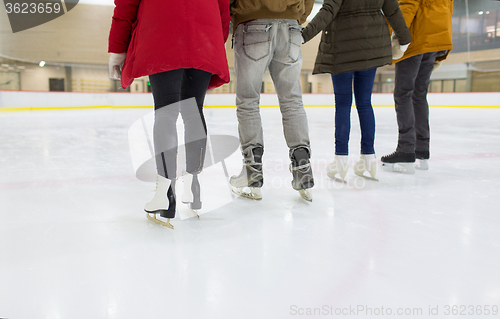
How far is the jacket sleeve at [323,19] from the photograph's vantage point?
137 centimetres

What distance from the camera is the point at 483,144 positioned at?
9.26 ft

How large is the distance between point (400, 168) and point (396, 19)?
747 millimetres

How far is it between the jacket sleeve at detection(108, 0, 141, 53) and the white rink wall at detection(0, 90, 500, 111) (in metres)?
8.72

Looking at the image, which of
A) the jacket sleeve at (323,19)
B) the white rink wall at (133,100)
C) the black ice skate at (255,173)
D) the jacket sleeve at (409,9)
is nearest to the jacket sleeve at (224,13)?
the jacket sleeve at (323,19)

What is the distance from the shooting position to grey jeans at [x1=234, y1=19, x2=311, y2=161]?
1.24 meters

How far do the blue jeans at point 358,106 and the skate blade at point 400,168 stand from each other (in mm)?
320

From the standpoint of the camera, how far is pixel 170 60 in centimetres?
95

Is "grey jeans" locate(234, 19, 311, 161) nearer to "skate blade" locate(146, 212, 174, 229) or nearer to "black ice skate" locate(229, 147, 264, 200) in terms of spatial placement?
"black ice skate" locate(229, 147, 264, 200)

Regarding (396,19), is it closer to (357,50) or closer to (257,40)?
(357,50)

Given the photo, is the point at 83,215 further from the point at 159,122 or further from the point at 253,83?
the point at 253,83

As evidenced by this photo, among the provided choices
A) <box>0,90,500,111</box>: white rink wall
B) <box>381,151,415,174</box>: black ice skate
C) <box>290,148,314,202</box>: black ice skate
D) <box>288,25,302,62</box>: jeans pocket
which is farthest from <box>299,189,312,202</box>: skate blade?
<box>0,90,500,111</box>: white rink wall

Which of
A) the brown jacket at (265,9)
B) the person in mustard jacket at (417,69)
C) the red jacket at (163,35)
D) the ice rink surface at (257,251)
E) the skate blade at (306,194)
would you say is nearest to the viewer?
the ice rink surface at (257,251)

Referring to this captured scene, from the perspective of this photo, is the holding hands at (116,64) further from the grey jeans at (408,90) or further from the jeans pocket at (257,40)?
the grey jeans at (408,90)

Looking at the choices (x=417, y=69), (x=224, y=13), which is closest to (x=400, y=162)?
(x=417, y=69)
